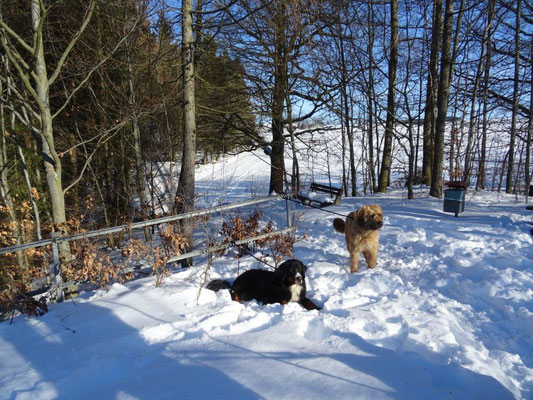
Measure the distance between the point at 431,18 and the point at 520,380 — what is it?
15.4 meters

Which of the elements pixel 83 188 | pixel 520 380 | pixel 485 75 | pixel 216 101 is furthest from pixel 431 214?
pixel 83 188

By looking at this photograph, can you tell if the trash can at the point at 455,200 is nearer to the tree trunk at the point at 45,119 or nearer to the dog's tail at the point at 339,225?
the dog's tail at the point at 339,225

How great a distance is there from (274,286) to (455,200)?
598cm

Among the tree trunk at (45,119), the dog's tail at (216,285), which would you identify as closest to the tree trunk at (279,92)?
the tree trunk at (45,119)

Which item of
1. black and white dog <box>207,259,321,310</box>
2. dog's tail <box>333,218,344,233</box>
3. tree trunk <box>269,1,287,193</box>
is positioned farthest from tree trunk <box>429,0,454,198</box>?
black and white dog <box>207,259,321,310</box>

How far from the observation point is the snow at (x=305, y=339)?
2289mm

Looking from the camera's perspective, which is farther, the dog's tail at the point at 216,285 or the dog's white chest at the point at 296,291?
the dog's tail at the point at 216,285

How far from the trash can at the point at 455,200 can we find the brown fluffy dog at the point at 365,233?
385 cm

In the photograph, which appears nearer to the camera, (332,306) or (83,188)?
(332,306)

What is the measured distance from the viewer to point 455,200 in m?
7.77

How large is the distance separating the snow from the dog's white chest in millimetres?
275

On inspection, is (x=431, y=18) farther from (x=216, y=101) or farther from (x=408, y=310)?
(x=408, y=310)

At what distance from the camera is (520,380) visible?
2.61m

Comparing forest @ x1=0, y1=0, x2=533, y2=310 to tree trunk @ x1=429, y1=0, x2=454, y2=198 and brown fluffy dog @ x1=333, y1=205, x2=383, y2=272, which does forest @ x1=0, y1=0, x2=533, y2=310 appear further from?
brown fluffy dog @ x1=333, y1=205, x2=383, y2=272
